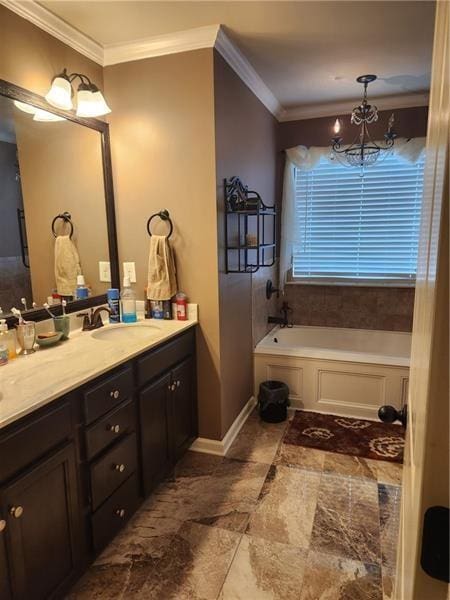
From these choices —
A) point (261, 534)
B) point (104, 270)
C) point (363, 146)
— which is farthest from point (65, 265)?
point (363, 146)

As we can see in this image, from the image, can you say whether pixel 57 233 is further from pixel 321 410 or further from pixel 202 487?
pixel 321 410

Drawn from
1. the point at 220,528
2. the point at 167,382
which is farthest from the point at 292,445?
the point at 167,382

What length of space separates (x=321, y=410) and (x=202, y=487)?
129cm

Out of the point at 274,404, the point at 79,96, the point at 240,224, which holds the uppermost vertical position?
the point at 79,96

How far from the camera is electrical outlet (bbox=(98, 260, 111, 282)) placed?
239 centimetres

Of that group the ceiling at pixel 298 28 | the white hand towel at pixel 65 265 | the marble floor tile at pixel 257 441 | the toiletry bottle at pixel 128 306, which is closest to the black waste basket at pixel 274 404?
the marble floor tile at pixel 257 441

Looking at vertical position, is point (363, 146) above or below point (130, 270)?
above

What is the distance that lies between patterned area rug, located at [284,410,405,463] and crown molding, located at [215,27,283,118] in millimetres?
2491

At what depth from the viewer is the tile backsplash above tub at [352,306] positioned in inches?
140

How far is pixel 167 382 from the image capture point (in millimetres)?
2090

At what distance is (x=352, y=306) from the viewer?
3.70 metres

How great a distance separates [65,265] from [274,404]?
1771mm

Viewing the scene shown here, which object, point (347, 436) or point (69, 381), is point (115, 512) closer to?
point (69, 381)

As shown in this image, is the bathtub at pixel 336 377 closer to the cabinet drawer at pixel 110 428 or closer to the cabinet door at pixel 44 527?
the cabinet drawer at pixel 110 428
